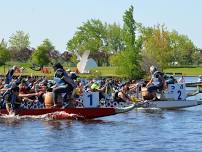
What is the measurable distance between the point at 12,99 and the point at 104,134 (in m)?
5.42

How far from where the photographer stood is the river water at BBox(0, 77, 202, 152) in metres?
21.8

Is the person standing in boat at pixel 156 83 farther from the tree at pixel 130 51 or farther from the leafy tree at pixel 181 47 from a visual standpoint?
the leafy tree at pixel 181 47

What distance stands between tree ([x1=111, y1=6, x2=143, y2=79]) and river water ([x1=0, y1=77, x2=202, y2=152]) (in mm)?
43328

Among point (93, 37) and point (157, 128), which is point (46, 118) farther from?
point (93, 37)

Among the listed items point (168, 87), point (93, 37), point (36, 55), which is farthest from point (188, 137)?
point (93, 37)

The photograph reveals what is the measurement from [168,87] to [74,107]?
870cm

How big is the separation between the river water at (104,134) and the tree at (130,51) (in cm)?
4333

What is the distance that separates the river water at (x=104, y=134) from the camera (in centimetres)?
2183

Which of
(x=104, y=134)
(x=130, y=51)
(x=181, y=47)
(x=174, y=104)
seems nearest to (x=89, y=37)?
(x=181, y=47)

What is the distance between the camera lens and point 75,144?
73.4 feet

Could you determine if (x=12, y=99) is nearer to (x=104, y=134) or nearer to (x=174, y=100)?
(x=104, y=134)

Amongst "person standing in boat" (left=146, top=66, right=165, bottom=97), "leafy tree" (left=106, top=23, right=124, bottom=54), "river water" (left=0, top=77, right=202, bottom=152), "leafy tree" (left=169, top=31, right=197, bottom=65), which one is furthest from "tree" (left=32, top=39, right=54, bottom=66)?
"river water" (left=0, top=77, right=202, bottom=152)

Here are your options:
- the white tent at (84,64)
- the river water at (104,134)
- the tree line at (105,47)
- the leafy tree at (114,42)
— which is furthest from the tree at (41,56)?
the river water at (104,134)

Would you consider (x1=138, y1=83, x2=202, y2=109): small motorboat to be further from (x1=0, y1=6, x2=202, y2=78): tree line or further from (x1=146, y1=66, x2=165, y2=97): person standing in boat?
(x1=0, y1=6, x2=202, y2=78): tree line
